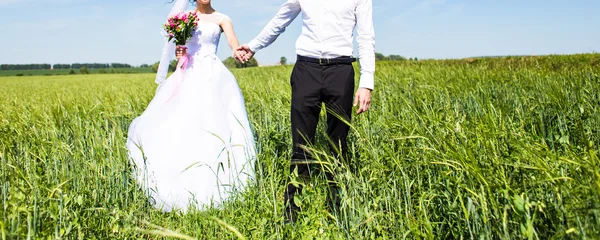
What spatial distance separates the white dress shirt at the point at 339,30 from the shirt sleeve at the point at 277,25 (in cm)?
15

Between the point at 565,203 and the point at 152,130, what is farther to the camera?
the point at 152,130

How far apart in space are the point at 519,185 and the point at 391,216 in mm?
765

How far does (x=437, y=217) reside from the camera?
262 cm

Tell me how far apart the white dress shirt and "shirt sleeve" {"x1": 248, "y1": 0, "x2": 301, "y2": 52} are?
0.50 ft

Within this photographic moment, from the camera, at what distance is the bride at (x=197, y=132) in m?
3.81

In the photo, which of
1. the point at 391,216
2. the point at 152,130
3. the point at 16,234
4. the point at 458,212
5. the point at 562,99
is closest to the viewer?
the point at 16,234

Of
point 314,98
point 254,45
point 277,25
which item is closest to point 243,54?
point 254,45

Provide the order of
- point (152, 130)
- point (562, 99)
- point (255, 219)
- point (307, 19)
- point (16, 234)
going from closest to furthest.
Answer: point (16, 234)
point (255, 219)
point (307, 19)
point (152, 130)
point (562, 99)

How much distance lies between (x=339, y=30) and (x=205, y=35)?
1995mm

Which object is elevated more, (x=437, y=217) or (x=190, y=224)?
(x=437, y=217)

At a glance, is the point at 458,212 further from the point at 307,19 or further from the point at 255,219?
the point at 307,19

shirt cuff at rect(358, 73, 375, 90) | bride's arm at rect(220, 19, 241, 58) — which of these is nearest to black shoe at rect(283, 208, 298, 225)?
shirt cuff at rect(358, 73, 375, 90)

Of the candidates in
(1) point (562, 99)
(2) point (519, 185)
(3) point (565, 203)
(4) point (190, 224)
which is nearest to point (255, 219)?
(4) point (190, 224)

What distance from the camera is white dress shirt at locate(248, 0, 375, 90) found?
317cm
